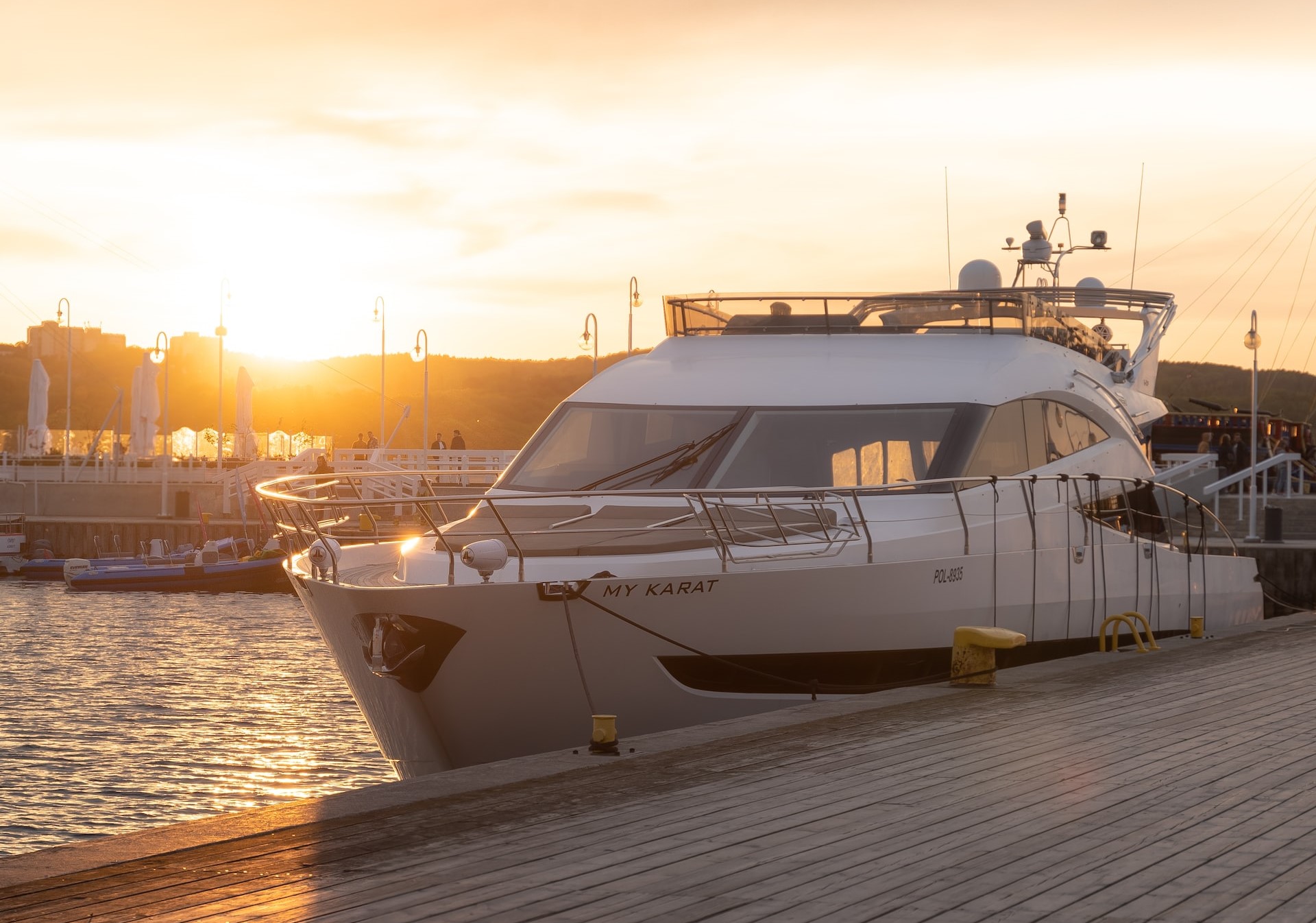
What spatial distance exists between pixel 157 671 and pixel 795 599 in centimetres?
1695

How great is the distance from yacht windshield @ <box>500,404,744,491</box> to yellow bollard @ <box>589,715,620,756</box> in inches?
154

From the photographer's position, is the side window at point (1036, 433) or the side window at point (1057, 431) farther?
the side window at point (1057, 431)

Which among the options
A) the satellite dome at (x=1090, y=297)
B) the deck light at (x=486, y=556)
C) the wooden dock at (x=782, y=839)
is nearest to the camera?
the wooden dock at (x=782, y=839)

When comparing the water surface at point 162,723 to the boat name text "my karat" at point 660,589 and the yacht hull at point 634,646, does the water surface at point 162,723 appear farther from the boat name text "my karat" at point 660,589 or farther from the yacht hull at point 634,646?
the boat name text "my karat" at point 660,589

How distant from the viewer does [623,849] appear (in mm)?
5840

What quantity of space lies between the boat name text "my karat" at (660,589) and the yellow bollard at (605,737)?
1458mm

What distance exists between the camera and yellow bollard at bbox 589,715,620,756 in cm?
786

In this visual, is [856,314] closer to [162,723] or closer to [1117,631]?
[1117,631]

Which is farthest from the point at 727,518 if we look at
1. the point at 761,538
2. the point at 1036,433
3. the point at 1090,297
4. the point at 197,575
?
the point at 197,575

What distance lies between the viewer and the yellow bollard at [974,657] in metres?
10.5

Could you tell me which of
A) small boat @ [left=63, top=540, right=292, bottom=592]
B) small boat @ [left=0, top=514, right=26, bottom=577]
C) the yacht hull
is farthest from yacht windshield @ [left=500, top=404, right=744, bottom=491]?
small boat @ [left=0, top=514, right=26, bottom=577]

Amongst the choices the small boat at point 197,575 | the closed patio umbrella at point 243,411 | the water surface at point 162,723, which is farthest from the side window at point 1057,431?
the closed patio umbrella at point 243,411

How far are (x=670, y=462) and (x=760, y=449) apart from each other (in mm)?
725

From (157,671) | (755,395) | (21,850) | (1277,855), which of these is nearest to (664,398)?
(755,395)
